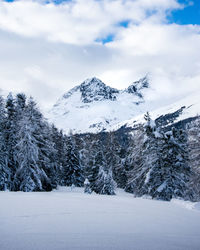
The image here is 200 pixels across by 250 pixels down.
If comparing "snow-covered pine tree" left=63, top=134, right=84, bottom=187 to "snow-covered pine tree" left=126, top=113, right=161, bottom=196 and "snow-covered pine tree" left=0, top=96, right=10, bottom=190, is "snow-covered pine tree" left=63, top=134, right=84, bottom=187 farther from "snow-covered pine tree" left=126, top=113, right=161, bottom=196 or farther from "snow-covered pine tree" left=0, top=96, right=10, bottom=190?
"snow-covered pine tree" left=126, top=113, right=161, bottom=196

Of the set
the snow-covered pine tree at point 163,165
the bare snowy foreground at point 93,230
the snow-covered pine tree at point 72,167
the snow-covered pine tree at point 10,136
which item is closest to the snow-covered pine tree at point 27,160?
the snow-covered pine tree at point 10,136

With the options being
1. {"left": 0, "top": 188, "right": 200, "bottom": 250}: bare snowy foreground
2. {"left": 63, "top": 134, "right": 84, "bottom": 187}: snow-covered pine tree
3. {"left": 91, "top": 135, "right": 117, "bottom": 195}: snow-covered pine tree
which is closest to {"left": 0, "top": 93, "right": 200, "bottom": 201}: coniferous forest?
{"left": 91, "top": 135, "right": 117, "bottom": 195}: snow-covered pine tree

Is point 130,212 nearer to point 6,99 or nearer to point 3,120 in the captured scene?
point 3,120

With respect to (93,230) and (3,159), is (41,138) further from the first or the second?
(93,230)

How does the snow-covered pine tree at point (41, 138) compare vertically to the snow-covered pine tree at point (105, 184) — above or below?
above

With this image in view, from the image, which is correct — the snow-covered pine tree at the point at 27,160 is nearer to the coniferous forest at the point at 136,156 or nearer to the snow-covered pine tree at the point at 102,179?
the coniferous forest at the point at 136,156

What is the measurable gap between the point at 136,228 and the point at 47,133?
22.4m

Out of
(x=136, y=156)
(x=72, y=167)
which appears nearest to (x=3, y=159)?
(x=136, y=156)

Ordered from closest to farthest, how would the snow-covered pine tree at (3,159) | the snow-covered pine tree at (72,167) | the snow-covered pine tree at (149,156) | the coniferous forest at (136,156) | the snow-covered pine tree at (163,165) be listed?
1. the snow-covered pine tree at (163,165)
2. the coniferous forest at (136,156)
3. the snow-covered pine tree at (149,156)
4. the snow-covered pine tree at (3,159)
5. the snow-covered pine tree at (72,167)

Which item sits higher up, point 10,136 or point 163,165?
point 10,136

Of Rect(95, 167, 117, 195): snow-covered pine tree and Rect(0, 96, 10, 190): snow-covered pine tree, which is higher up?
Rect(0, 96, 10, 190): snow-covered pine tree

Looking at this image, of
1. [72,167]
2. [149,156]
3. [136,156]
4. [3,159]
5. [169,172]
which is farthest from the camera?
[72,167]

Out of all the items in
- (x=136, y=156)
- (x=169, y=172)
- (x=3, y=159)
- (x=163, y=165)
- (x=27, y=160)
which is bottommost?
(x=169, y=172)

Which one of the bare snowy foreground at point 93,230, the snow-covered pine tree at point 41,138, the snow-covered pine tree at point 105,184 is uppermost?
the snow-covered pine tree at point 41,138
